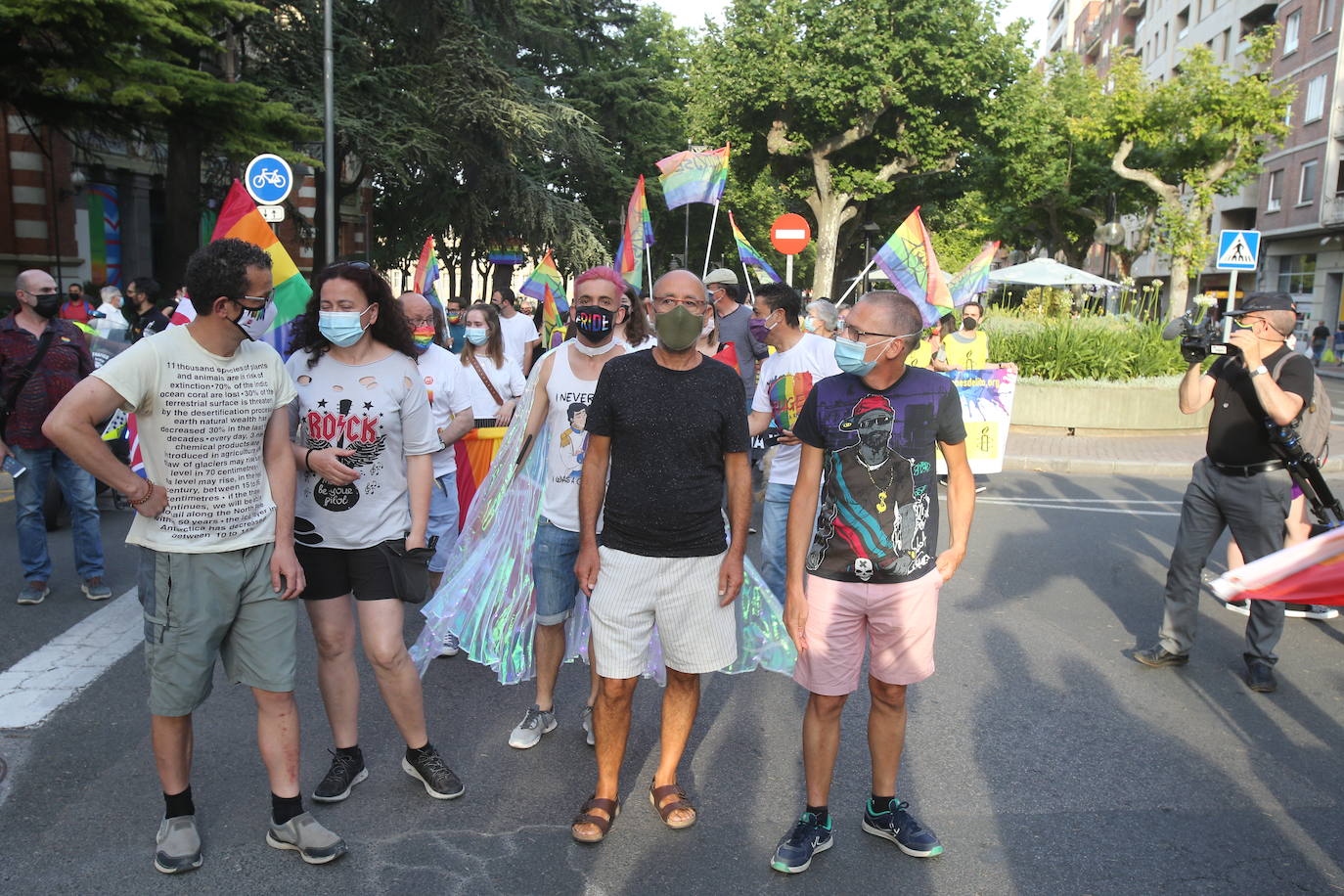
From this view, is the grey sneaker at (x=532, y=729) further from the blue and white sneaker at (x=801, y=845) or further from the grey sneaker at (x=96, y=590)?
the grey sneaker at (x=96, y=590)

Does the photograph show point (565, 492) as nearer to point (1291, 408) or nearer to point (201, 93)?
point (1291, 408)

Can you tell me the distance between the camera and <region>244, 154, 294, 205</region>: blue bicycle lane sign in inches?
478

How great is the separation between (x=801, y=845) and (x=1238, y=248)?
47.1ft

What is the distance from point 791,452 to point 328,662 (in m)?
2.56

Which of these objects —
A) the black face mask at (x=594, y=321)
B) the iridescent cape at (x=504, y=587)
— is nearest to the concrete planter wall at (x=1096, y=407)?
the iridescent cape at (x=504, y=587)

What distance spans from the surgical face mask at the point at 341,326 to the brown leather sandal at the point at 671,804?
6.14ft

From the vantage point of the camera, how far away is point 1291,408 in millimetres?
4844

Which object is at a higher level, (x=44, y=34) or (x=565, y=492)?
(x=44, y=34)

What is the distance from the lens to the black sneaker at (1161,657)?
5.36 m

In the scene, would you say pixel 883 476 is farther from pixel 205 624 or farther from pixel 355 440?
pixel 205 624

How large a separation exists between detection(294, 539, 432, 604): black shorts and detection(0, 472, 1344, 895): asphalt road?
75cm

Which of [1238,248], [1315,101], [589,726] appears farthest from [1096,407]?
[1315,101]

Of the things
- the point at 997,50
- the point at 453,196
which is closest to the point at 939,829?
the point at 453,196

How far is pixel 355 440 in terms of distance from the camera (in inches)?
142
